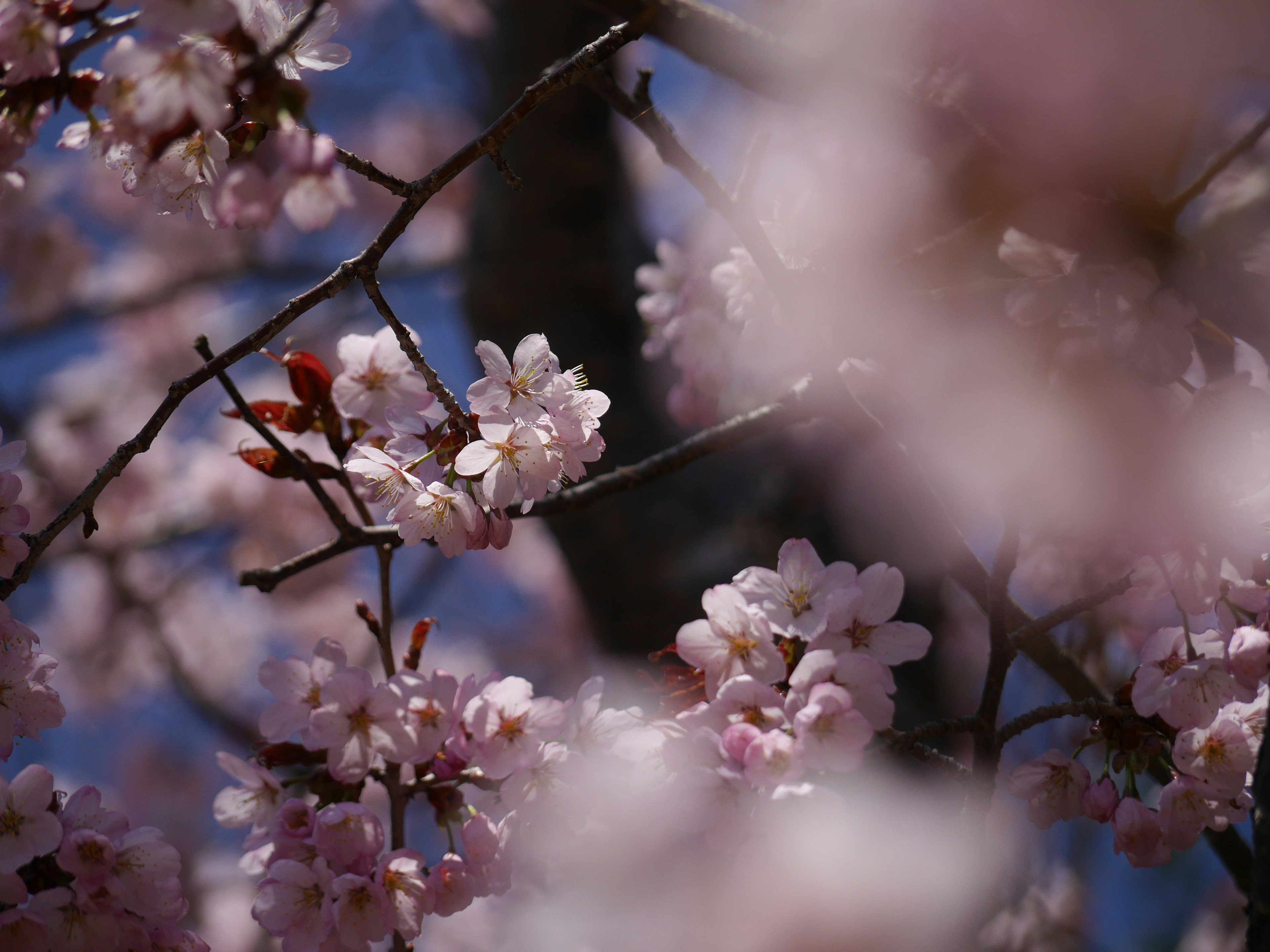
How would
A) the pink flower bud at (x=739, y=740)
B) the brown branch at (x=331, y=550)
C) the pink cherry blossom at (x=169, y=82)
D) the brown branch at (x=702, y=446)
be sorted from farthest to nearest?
the brown branch at (x=702, y=446) → the brown branch at (x=331, y=550) → the pink flower bud at (x=739, y=740) → the pink cherry blossom at (x=169, y=82)

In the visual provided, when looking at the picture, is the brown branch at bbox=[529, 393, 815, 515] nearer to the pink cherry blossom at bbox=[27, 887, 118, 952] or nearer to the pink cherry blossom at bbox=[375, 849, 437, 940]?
the pink cherry blossom at bbox=[375, 849, 437, 940]

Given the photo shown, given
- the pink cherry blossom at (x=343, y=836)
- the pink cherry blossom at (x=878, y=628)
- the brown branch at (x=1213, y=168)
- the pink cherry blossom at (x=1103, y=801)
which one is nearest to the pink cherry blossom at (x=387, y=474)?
the pink cherry blossom at (x=343, y=836)

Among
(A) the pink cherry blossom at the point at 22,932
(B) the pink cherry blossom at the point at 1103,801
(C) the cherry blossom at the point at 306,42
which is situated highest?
(C) the cherry blossom at the point at 306,42

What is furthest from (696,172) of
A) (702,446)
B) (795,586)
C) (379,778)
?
(379,778)

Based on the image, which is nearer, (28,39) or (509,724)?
(28,39)

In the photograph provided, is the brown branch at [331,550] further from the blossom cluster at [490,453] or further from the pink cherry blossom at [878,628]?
the pink cherry blossom at [878,628]

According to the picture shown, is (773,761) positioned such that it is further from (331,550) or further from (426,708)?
(331,550)

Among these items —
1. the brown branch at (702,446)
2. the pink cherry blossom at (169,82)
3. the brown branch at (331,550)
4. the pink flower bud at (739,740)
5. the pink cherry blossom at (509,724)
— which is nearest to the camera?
the pink cherry blossom at (169,82)
